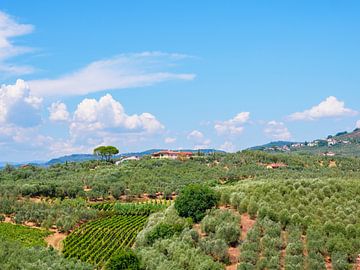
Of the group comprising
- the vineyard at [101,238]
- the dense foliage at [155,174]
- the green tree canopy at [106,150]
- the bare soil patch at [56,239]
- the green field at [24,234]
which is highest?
the green tree canopy at [106,150]

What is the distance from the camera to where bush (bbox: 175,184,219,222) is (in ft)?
140

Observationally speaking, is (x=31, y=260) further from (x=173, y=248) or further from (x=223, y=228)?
(x=223, y=228)

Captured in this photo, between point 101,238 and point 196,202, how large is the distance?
66.9ft

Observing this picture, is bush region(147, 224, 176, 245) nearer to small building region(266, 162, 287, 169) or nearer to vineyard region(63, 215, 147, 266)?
vineyard region(63, 215, 147, 266)

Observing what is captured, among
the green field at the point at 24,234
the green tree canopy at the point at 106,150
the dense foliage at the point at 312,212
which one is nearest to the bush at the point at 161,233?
the dense foliage at the point at 312,212

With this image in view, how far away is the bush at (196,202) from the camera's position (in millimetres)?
42688

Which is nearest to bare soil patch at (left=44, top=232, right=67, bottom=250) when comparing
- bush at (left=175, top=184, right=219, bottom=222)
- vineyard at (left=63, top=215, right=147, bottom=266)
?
vineyard at (left=63, top=215, right=147, bottom=266)

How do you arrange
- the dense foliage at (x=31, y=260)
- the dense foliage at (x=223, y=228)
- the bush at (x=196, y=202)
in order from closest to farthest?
the dense foliage at (x=223, y=228), the dense foliage at (x=31, y=260), the bush at (x=196, y=202)

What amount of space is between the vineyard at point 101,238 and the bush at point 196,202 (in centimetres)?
927

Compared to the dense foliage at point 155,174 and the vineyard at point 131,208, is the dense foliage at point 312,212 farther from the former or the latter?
the vineyard at point 131,208

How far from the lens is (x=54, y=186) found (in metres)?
91.6

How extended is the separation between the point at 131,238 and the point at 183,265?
25039mm

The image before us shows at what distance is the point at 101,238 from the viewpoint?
191 ft

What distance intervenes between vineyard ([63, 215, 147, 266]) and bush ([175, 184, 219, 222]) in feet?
30.4
